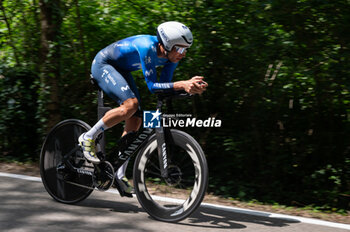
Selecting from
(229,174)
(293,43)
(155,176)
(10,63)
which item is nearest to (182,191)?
(155,176)

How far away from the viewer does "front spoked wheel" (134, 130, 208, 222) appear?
4383 millimetres

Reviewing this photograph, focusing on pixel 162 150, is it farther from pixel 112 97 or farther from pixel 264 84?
pixel 264 84

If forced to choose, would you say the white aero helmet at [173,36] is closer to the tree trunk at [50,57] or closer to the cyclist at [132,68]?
the cyclist at [132,68]

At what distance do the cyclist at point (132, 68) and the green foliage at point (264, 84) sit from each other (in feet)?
5.12

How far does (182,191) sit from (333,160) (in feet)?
8.44

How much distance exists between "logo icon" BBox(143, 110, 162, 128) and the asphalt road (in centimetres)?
96

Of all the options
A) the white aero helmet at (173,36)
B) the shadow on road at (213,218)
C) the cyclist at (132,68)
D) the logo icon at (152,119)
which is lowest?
the shadow on road at (213,218)

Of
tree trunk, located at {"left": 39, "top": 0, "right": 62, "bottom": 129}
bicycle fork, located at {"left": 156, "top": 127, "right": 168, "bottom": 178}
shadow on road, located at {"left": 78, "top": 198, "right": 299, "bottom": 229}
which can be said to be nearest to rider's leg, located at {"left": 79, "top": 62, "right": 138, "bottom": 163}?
bicycle fork, located at {"left": 156, "top": 127, "right": 168, "bottom": 178}

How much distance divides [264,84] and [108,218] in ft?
9.14

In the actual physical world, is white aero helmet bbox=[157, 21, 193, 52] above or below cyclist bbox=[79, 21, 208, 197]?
above

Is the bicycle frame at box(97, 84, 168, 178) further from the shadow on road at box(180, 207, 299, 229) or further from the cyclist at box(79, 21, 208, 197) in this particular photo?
the shadow on road at box(180, 207, 299, 229)

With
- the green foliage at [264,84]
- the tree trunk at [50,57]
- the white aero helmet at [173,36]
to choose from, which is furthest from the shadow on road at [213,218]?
the tree trunk at [50,57]

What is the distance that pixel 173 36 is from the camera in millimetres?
4449

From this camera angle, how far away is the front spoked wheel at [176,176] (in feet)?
14.4
